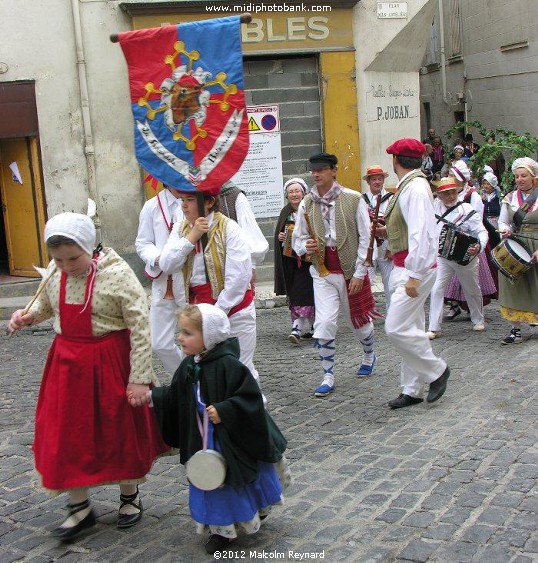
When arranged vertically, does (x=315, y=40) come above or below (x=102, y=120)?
above

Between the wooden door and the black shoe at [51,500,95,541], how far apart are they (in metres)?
9.79

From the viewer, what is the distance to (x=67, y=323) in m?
4.85

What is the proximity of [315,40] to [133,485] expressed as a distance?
1079cm

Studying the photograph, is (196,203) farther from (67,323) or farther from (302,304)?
(302,304)

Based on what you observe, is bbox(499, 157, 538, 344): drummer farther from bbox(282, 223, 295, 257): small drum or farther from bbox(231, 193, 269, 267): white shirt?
bbox(231, 193, 269, 267): white shirt

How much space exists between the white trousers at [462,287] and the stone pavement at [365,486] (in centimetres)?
157

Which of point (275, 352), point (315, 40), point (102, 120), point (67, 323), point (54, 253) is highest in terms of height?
point (315, 40)

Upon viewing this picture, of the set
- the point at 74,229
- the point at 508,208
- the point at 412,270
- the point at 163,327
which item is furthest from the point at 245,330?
the point at 508,208

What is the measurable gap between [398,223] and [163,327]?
6.21 ft

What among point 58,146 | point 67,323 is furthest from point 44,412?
point 58,146

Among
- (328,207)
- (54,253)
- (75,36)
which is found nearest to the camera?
(54,253)

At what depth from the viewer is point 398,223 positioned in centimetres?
700

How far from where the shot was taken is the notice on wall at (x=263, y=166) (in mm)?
14727

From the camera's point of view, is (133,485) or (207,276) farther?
(207,276)
